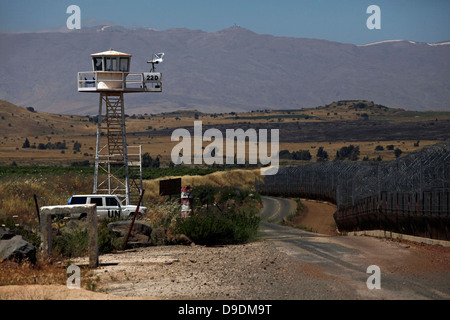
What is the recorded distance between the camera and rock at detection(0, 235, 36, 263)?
16859 millimetres

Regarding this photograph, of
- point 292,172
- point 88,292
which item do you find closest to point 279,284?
point 88,292

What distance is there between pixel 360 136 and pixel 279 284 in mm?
170989

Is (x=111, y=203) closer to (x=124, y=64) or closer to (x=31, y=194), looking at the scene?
(x=31, y=194)

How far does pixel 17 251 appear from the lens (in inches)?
667

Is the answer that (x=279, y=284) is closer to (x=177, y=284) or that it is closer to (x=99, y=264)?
(x=177, y=284)

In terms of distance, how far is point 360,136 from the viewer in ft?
597

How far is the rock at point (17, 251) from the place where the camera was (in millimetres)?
16859

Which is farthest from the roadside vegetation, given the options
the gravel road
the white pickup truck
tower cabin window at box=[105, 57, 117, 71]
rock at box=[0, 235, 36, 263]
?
tower cabin window at box=[105, 57, 117, 71]

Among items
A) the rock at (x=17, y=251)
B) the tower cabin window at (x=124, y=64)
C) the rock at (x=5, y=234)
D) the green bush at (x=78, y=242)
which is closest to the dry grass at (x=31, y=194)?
the green bush at (x=78, y=242)

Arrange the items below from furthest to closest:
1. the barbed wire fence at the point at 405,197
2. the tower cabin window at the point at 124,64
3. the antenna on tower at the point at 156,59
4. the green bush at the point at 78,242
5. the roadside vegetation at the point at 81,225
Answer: the tower cabin window at the point at 124,64 < the antenna on tower at the point at 156,59 < the barbed wire fence at the point at 405,197 < the roadside vegetation at the point at 81,225 < the green bush at the point at 78,242

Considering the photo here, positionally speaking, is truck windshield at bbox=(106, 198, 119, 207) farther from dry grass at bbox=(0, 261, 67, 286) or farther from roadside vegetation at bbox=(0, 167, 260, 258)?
dry grass at bbox=(0, 261, 67, 286)

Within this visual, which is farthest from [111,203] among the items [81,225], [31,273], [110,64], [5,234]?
[31,273]

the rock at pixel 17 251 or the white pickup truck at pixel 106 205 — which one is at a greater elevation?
the rock at pixel 17 251

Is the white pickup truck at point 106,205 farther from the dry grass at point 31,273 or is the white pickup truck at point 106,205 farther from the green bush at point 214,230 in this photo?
the dry grass at point 31,273
